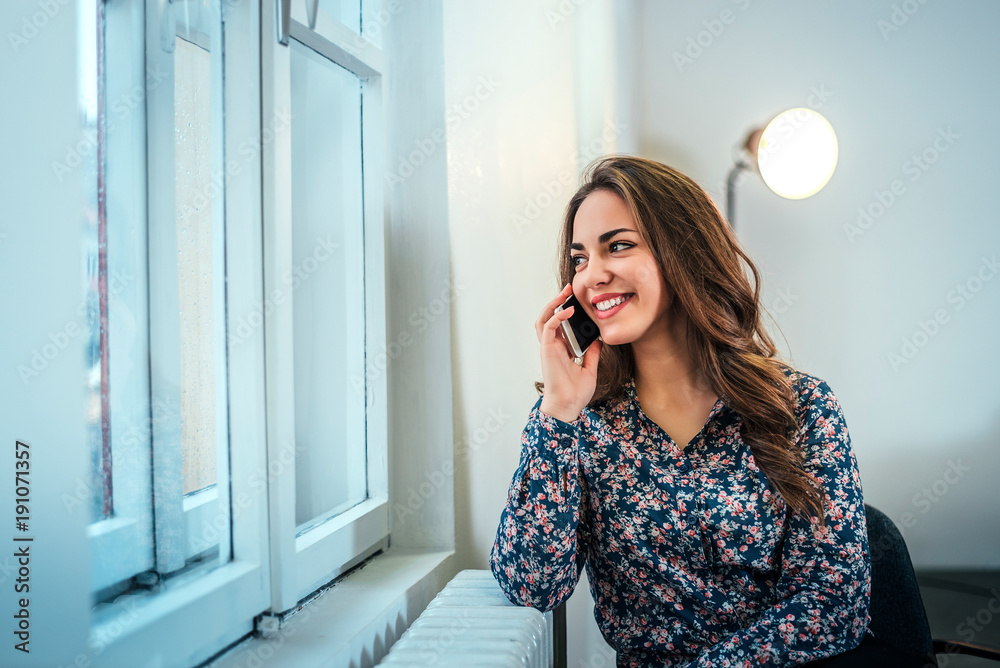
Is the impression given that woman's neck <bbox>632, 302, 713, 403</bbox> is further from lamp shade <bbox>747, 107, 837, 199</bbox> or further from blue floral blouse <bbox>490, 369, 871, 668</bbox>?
lamp shade <bbox>747, 107, 837, 199</bbox>

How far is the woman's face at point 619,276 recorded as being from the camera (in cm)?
115

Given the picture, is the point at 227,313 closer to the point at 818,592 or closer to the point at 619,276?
the point at 619,276

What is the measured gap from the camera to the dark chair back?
1.18 metres

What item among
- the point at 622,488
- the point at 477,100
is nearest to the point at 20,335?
the point at 622,488

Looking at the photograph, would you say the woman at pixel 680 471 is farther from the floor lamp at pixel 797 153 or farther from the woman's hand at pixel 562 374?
the floor lamp at pixel 797 153

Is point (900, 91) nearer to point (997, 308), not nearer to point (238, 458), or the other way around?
point (997, 308)

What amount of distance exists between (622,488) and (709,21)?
162 centimetres

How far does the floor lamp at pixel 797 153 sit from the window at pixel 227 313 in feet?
3.42

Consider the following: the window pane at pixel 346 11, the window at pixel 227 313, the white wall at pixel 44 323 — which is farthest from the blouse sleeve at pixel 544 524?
the window pane at pixel 346 11

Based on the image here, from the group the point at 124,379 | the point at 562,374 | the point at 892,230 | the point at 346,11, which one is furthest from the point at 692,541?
the point at 892,230

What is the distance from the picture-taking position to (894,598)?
120 centimetres

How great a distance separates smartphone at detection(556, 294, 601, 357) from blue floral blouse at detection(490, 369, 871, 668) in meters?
0.14

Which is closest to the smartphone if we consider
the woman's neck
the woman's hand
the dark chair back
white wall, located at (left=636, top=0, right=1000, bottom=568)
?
the woman's hand

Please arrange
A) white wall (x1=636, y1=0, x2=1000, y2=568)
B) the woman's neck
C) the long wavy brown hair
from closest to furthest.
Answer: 1. the long wavy brown hair
2. the woman's neck
3. white wall (x1=636, y1=0, x2=1000, y2=568)
